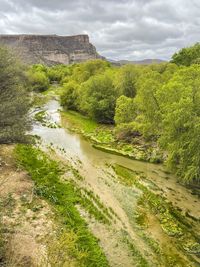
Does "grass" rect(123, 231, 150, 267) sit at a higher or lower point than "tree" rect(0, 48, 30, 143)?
lower

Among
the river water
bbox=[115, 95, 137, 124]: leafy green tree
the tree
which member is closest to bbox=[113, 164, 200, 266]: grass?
the river water

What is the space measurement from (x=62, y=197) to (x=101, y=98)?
122ft

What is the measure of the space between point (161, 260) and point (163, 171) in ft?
53.1

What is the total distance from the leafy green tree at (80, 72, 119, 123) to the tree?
2279 cm

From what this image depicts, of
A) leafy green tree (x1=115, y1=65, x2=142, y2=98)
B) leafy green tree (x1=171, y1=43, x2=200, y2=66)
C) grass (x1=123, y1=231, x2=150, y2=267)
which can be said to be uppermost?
leafy green tree (x1=171, y1=43, x2=200, y2=66)

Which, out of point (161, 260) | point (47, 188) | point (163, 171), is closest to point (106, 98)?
point (163, 171)

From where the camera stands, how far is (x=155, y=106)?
40.2 meters

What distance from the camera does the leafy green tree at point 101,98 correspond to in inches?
2319

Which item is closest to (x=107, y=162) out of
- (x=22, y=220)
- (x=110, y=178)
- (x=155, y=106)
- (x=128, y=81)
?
(x=110, y=178)

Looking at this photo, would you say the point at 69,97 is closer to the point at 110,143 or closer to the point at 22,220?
the point at 110,143

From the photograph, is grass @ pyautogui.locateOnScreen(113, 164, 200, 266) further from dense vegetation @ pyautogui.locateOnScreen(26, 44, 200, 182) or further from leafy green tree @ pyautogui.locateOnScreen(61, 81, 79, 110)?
leafy green tree @ pyautogui.locateOnScreen(61, 81, 79, 110)

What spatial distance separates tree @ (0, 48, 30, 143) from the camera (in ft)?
98.7

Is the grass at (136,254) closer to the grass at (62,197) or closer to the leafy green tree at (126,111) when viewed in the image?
the grass at (62,197)

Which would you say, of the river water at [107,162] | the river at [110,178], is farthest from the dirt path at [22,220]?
the river water at [107,162]
